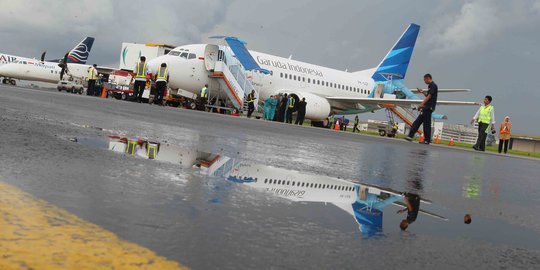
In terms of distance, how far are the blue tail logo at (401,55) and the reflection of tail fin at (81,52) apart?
39847mm

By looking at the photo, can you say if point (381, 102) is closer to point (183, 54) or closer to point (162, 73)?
point (183, 54)

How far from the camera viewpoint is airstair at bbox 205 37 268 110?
24375 mm

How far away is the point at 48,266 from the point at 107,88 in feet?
117

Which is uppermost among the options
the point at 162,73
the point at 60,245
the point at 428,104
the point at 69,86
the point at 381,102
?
the point at 381,102

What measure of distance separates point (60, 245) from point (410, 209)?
7.35 feet

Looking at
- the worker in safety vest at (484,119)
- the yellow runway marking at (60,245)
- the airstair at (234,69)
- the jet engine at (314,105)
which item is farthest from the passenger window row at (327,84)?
the yellow runway marking at (60,245)

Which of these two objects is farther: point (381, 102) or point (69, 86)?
point (69, 86)

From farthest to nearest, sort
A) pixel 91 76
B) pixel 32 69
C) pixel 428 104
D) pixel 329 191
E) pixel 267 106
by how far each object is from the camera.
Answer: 1. pixel 32 69
2. pixel 91 76
3. pixel 267 106
4. pixel 428 104
5. pixel 329 191

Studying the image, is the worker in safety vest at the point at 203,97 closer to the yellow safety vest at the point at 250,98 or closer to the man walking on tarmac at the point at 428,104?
the yellow safety vest at the point at 250,98

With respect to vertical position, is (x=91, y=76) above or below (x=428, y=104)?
above

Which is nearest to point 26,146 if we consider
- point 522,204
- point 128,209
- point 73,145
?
point 73,145

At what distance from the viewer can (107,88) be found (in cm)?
3550

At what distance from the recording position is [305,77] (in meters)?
27.6

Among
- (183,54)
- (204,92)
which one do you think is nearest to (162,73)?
(183,54)
